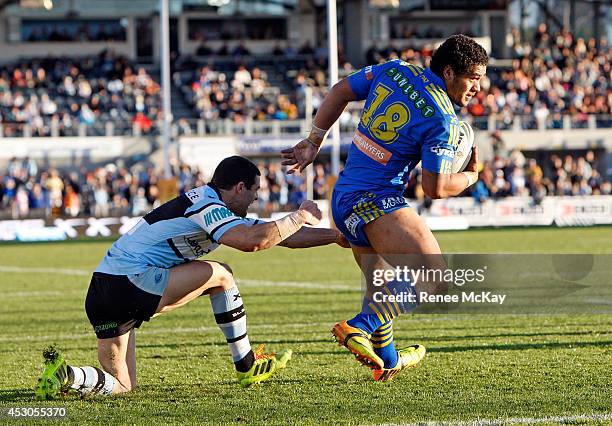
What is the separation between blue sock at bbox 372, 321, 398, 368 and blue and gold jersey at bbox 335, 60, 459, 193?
857 millimetres

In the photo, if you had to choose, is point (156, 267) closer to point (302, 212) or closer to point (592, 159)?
point (302, 212)

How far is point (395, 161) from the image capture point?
20.5ft

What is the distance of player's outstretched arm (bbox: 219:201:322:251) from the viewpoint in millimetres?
6113

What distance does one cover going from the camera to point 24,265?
19.1m

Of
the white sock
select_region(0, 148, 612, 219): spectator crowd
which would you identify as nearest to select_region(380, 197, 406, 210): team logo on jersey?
the white sock

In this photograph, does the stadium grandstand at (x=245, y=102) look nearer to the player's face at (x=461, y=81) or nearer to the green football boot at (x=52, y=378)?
the green football boot at (x=52, y=378)

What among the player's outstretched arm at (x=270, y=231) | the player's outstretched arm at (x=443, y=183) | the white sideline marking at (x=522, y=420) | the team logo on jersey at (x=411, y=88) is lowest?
the white sideline marking at (x=522, y=420)

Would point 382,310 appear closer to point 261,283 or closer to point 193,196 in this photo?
point 193,196

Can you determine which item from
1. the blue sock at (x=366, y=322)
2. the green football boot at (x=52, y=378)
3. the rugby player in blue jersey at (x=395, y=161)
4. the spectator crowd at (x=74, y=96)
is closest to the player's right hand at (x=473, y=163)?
the rugby player in blue jersey at (x=395, y=161)

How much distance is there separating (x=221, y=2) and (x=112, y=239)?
23.2 m

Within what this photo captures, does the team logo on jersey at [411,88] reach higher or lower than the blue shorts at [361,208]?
higher

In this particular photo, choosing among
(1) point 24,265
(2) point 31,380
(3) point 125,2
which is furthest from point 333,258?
(3) point 125,2

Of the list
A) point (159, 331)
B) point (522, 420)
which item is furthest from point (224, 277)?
point (159, 331)

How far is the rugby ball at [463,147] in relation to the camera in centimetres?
603
